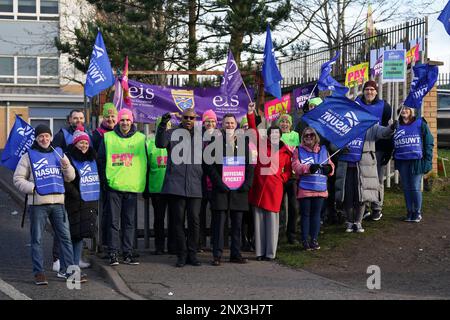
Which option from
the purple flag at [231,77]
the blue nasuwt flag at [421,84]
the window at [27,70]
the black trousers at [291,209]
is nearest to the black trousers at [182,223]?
the black trousers at [291,209]

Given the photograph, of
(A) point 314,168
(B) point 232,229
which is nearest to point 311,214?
(A) point 314,168

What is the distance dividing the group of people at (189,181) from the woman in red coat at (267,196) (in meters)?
0.01

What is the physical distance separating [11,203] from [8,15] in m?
28.9

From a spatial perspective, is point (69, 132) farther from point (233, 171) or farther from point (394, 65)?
point (394, 65)

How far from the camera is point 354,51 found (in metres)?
18.1

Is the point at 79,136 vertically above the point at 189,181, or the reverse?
the point at 79,136

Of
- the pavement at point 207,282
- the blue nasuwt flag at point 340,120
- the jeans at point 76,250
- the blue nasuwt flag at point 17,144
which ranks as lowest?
the pavement at point 207,282

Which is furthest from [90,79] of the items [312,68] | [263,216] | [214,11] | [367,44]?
[214,11]

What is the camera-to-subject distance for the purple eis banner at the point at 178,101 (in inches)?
523

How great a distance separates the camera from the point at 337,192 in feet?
39.5

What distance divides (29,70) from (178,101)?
3399 cm

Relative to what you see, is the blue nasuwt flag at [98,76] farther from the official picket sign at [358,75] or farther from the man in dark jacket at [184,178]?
the official picket sign at [358,75]

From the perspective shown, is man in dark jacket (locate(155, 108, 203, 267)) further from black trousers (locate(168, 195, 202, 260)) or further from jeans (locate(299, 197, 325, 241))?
jeans (locate(299, 197, 325, 241))

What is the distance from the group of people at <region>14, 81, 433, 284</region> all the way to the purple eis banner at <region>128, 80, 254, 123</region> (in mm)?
1528
